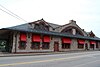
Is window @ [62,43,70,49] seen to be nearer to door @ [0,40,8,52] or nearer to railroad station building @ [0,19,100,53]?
railroad station building @ [0,19,100,53]

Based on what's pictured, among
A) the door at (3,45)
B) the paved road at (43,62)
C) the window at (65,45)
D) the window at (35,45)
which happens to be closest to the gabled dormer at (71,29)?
the window at (65,45)

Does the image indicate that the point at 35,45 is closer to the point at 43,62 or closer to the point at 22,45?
the point at 22,45

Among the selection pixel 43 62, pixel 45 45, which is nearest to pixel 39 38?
pixel 45 45

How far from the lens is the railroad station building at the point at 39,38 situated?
31297mm

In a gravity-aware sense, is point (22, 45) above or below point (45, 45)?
above

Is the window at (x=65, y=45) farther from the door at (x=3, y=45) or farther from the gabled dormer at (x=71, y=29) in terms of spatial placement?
the door at (x=3, y=45)

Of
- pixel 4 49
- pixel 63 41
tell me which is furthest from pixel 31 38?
pixel 63 41

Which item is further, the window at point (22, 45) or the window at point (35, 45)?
the window at point (35, 45)

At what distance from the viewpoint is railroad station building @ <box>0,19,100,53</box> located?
103ft

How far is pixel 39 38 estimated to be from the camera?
34.9 meters

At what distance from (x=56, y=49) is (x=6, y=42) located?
37.7 ft

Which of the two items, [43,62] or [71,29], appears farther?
[71,29]

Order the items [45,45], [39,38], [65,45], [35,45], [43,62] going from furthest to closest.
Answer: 1. [65,45]
2. [45,45]
3. [39,38]
4. [35,45]
5. [43,62]

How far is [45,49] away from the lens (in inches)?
1438
